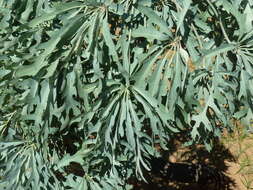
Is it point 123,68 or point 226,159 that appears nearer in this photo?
point 123,68

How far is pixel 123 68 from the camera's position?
1.43m

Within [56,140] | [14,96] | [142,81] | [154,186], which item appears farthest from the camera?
[154,186]

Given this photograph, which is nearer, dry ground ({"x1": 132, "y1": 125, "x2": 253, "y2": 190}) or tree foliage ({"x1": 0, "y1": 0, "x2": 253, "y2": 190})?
tree foliage ({"x1": 0, "y1": 0, "x2": 253, "y2": 190})

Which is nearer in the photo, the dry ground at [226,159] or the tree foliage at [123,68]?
the tree foliage at [123,68]

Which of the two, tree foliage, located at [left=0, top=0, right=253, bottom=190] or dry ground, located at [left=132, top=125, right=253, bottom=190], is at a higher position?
tree foliage, located at [left=0, top=0, right=253, bottom=190]

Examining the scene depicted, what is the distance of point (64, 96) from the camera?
4.93 feet

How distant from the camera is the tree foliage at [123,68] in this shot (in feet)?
4.53

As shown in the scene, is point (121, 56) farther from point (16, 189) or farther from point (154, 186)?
point (154, 186)

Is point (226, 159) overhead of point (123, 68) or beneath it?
beneath

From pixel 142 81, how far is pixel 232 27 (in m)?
0.44

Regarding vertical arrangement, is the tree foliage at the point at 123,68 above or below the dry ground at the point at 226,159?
above

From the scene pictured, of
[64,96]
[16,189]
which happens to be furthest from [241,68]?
[16,189]

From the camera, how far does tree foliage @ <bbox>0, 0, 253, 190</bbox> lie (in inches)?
54.3

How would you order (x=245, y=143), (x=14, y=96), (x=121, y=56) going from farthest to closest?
(x=245, y=143) < (x=14, y=96) < (x=121, y=56)
